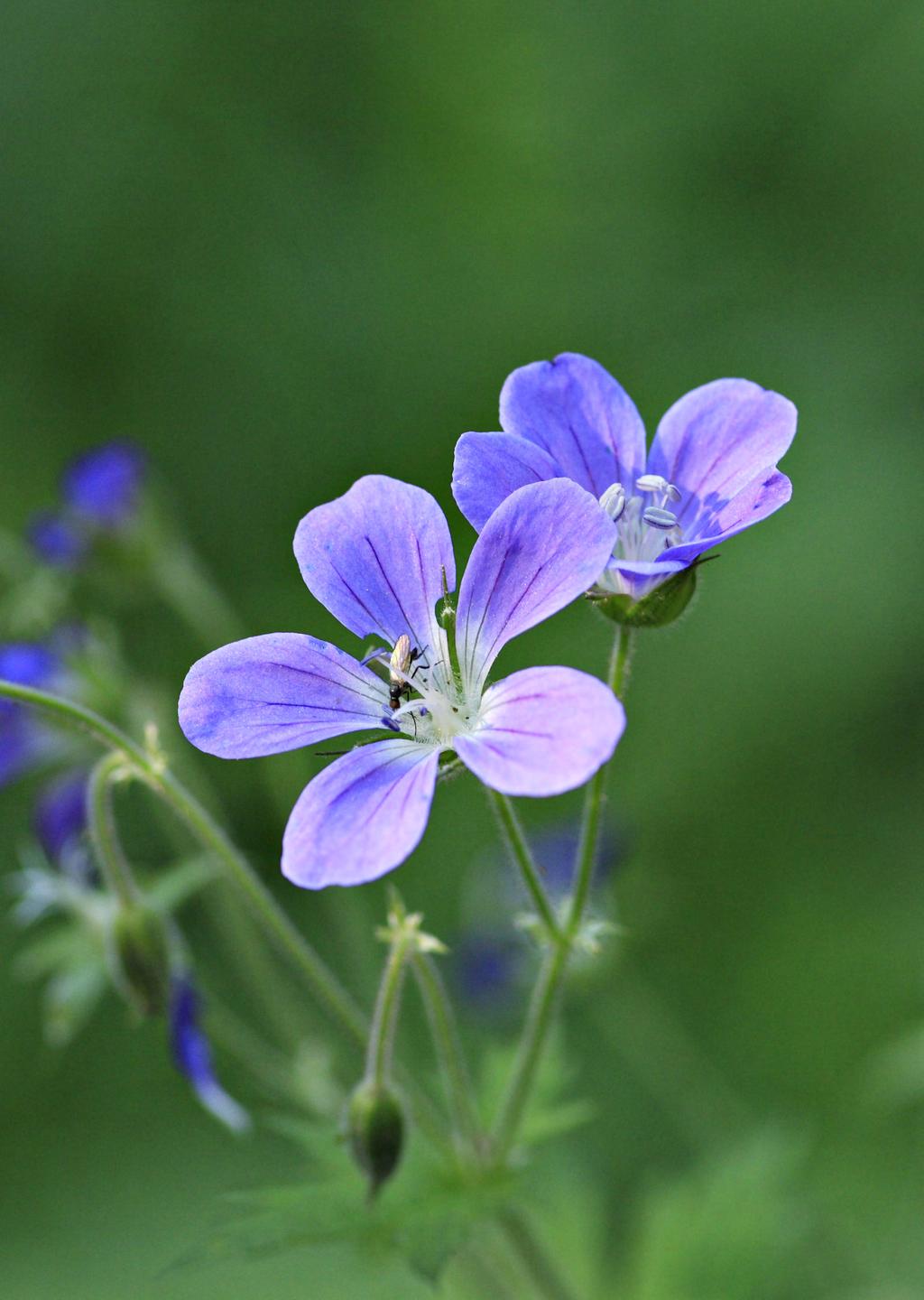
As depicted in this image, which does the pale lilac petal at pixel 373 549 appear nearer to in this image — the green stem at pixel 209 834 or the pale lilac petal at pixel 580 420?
the pale lilac petal at pixel 580 420

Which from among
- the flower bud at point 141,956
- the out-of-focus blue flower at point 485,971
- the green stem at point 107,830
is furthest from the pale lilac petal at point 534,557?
the out-of-focus blue flower at point 485,971

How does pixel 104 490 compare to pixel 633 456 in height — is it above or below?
above

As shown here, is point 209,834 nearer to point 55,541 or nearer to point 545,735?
point 545,735

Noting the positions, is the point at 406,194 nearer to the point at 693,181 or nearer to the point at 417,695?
the point at 693,181

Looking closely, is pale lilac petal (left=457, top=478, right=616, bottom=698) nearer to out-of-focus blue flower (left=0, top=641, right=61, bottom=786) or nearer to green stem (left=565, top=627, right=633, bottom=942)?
green stem (left=565, top=627, right=633, bottom=942)

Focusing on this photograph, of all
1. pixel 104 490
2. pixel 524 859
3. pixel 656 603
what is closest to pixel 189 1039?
pixel 524 859

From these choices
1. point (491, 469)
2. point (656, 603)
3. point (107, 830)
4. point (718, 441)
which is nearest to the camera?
point (491, 469)

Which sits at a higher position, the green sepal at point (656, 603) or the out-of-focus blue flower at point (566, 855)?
the green sepal at point (656, 603)
